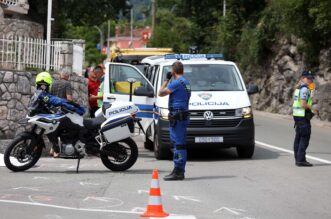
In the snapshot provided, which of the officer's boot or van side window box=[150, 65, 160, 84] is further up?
van side window box=[150, 65, 160, 84]

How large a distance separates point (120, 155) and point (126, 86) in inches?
135

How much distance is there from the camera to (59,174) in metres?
12.2

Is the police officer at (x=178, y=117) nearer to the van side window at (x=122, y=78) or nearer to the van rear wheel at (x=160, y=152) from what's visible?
the van rear wheel at (x=160, y=152)

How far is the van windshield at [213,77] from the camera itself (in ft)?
48.9

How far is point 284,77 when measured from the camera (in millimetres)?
33656

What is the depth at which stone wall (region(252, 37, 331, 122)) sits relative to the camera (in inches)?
1137

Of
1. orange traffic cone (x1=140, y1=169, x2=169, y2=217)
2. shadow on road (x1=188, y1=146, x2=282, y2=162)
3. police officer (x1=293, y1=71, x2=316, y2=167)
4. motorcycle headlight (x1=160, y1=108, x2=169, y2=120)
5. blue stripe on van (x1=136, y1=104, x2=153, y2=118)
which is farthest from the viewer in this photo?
blue stripe on van (x1=136, y1=104, x2=153, y2=118)

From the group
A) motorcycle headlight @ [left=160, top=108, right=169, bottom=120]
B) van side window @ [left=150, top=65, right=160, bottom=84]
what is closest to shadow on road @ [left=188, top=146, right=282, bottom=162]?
motorcycle headlight @ [left=160, top=108, right=169, bottom=120]

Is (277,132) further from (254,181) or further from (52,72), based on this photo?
(254,181)

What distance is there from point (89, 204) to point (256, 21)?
32439mm

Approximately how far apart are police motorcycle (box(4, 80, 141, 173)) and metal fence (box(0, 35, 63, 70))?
5647 mm

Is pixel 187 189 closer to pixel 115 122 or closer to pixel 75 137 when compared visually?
pixel 115 122

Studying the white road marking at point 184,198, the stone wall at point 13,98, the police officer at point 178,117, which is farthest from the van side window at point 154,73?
the white road marking at point 184,198

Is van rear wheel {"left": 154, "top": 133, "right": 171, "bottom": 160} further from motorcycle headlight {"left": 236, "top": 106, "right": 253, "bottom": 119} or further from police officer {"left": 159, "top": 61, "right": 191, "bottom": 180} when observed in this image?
police officer {"left": 159, "top": 61, "right": 191, "bottom": 180}
